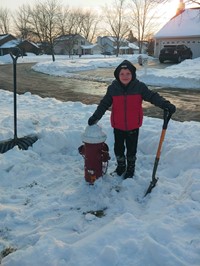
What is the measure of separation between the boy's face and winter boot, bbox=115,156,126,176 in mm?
1140

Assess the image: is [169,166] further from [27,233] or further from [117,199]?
[27,233]

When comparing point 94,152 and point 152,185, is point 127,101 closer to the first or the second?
point 94,152

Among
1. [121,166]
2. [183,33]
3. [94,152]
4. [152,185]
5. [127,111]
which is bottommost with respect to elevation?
[152,185]

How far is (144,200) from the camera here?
4.07 meters

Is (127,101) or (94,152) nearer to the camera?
(127,101)

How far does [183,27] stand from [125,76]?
3337 centimetres

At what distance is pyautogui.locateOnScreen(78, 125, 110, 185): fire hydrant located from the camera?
169 inches

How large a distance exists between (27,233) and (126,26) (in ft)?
206

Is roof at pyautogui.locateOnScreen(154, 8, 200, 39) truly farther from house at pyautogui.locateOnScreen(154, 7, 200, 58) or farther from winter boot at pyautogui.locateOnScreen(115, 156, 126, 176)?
winter boot at pyautogui.locateOnScreen(115, 156, 126, 176)

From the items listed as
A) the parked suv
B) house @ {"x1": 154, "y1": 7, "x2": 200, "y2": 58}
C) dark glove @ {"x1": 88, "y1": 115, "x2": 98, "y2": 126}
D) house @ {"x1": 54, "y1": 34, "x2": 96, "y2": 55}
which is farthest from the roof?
house @ {"x1": 54, "y1": 34, "x2": 96, "y2": 55}

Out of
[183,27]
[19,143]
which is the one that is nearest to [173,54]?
[183,27]

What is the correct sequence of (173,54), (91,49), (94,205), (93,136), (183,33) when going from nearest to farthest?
(94,205), (93,136), (173,54), (183,33), (91,49)

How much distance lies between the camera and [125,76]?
13.6ft

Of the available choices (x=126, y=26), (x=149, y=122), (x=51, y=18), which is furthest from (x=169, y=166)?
(x=126, y=26)
